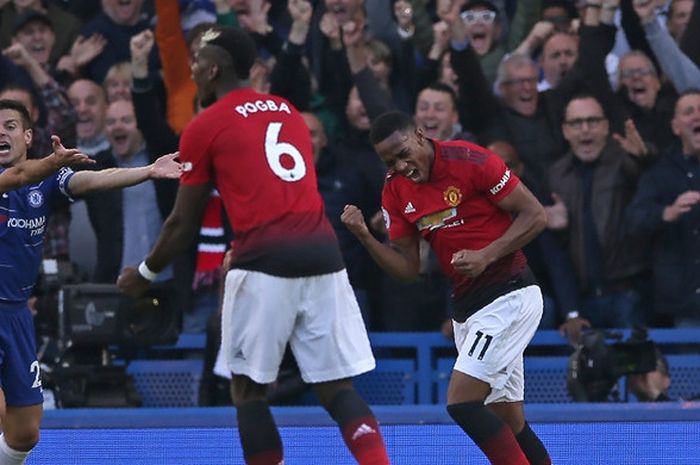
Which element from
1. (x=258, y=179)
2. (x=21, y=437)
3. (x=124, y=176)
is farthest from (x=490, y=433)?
(x=21, y=437)

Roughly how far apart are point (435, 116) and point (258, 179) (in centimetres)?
417

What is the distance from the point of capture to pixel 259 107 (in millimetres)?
6438

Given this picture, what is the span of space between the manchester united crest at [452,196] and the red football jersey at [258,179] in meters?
1.07

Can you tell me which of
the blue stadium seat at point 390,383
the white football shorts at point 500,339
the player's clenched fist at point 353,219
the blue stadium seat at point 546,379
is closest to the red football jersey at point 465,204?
the white football shorts at point 500,339

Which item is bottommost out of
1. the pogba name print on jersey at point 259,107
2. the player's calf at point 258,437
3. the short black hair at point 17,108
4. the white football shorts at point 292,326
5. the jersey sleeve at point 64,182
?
the player's calf at point 258,437

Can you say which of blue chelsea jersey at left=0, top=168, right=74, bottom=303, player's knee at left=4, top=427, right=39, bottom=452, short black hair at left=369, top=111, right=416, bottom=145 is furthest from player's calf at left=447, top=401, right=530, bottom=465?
blue chelsea jersey at left=0, top=168, right=74, bottom=303

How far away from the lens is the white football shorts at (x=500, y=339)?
7172 mm

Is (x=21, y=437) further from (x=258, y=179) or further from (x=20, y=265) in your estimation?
(x=258, y=179)

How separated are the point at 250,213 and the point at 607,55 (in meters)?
5.38

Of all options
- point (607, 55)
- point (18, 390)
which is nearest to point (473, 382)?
point (18, 390)

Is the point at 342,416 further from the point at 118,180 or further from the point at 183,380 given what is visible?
the point at 183,380

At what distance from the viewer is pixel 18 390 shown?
23.7 feet

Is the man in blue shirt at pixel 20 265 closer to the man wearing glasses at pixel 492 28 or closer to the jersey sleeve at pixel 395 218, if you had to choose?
the jersey sleeve at pixel 395 218

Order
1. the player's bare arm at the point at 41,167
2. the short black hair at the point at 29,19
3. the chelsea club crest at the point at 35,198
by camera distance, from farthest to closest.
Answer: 1. the short black hair at the point at 29,19
2. the chelsea club crest at the point at 35,198
3. the player's bare arm at the point at 41,167
